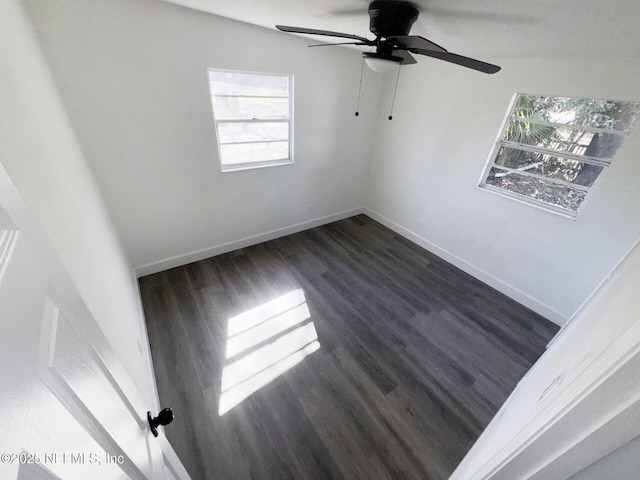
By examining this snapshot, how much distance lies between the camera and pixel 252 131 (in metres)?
2.89

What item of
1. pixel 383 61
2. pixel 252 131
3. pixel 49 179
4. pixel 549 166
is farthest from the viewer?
pixel 252 131

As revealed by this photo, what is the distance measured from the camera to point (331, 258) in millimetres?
3285

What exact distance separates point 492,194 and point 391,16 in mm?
2243

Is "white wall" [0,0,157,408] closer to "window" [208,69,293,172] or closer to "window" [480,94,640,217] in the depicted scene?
"window" [208,69,293,172]

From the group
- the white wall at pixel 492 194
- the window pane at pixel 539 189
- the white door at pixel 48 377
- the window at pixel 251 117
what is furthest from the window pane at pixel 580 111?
the white door at pixel 48 377

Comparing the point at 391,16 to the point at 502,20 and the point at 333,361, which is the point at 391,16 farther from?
the point at 333,361

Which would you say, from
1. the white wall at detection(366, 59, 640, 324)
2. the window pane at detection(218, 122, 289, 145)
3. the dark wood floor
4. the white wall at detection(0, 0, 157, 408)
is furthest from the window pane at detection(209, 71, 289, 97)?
the dark wood floor

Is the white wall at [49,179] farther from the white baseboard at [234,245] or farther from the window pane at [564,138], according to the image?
the window pane at [564,138]

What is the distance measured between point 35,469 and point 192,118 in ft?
8.82

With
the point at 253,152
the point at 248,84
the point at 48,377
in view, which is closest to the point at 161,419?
the point at 48,377

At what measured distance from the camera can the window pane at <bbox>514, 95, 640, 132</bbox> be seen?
6.46 feet

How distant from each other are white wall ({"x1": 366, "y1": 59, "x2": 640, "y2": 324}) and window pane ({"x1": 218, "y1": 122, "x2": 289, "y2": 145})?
1524 millimetres

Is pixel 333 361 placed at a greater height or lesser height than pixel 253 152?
lesser

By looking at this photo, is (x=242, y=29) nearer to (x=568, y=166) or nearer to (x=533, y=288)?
(x=568, y=166)
